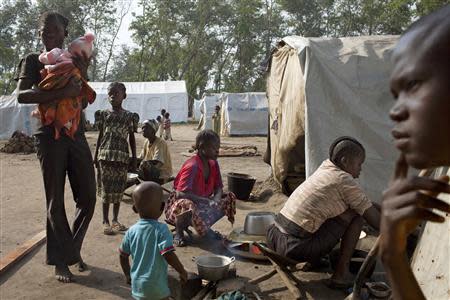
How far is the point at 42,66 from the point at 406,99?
3.38 m

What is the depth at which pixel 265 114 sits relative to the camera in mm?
20234

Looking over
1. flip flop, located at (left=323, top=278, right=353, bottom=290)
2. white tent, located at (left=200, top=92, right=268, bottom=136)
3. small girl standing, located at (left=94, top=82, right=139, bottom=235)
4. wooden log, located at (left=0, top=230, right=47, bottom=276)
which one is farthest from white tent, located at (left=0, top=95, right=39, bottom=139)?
flip flop, located at (left=323, top=278, right=353, bottom=290)

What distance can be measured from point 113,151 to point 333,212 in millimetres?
2709

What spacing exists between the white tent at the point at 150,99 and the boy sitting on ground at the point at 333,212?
73.4 ft

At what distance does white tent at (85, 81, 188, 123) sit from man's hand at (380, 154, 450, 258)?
25.0 meters

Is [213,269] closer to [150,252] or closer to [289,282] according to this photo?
[289,282]

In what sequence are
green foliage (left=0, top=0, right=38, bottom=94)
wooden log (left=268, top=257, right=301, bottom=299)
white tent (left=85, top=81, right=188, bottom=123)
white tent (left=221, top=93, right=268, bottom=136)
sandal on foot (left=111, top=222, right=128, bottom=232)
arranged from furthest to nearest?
green foliage (left=0, top=0, right=38, bottom=94), white tent (left=85, top=81, right=188, bottom=123), white tent (left=221, top=93, right=268, bottom=136), sandal on foot (left=111, top=222, right=128, bottom=232), wooden log (left=268, top=257, right=301, bottom=299)

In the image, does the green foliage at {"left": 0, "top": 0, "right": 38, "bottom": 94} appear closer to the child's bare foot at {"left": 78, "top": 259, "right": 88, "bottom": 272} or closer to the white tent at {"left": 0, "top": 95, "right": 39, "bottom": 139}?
the white tent at {"left": 0, "top": 95, "right": 39, "bottom": 139}

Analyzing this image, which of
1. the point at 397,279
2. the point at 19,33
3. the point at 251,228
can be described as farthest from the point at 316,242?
the point at 19,33

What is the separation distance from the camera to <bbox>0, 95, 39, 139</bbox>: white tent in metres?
17.2

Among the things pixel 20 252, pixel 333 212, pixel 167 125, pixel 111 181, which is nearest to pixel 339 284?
pixel 333 212

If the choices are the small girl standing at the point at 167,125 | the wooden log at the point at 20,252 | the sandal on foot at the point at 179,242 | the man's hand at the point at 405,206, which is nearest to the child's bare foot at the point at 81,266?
the wooden log at the point at 20,252

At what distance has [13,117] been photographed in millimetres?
17375

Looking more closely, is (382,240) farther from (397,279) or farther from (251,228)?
(251,228)
